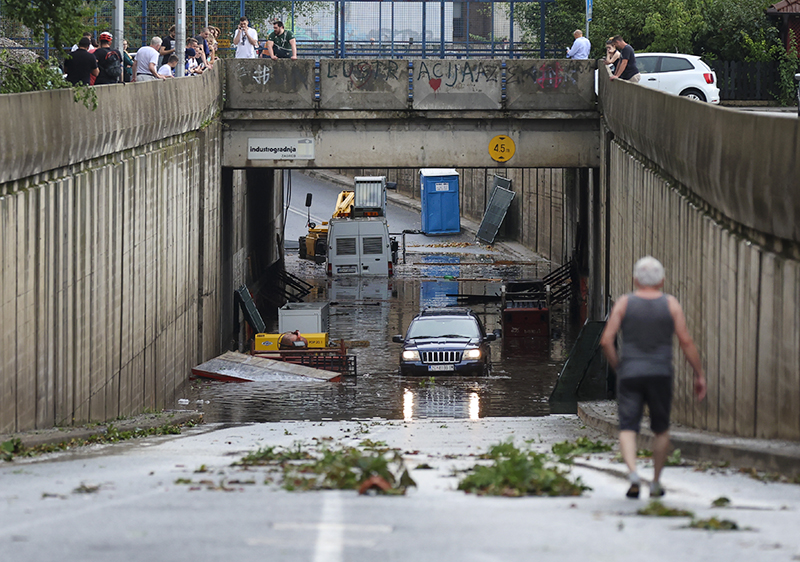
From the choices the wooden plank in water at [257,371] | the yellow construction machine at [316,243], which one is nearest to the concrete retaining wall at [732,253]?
the wooden plank in water at [257,371]

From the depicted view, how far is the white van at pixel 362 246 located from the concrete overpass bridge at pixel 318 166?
4090 millimetres

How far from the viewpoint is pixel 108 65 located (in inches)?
744

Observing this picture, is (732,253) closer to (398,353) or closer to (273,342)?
(273,342)

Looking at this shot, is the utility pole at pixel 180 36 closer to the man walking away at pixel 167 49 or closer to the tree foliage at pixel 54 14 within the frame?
the man walking away at pixel 167 49

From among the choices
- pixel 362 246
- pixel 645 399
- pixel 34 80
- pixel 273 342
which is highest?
pixel 34 80

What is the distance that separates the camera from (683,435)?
36.1 feet

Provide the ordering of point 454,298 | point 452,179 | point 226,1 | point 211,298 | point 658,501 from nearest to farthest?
point 658,501 < point 211,298 < point 454,298 < point 226,1 < point 452,179

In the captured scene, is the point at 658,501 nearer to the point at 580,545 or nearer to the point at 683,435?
the point at 580,545

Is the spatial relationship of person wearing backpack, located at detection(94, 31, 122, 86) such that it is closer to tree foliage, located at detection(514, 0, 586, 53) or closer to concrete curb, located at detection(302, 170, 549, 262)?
tree foliage, located at detection(514, 0, 586, 53)

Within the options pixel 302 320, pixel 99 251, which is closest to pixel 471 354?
pixel 302 320

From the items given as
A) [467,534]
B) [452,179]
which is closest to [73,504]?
[467,534]

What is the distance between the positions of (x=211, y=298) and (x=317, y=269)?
760 inches

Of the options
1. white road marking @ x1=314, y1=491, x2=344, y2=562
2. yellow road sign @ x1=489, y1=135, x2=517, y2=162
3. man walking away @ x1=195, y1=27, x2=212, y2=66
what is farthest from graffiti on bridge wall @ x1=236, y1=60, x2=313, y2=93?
white road marking @ x1=314, y1=491, x2=344, y2=562

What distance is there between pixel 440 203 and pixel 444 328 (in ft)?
99.4
